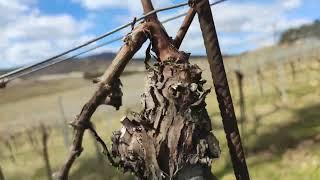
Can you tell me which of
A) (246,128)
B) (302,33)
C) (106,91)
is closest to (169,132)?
(106,91)

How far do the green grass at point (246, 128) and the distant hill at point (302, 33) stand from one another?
7.59 m

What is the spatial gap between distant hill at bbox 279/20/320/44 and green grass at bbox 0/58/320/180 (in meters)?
7.59

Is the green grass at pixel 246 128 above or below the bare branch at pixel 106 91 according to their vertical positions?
above

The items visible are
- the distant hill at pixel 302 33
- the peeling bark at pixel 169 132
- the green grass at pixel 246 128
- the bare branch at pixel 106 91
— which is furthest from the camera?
the distant hill at pixel 302 33

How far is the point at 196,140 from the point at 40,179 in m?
10.5

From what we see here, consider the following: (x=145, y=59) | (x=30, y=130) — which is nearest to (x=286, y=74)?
(x=30, y=130)

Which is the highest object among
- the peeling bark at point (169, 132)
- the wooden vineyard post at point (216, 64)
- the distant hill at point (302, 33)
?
the distant hill at point (302, 33)

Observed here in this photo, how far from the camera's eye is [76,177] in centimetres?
1176

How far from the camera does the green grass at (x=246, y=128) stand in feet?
34.0

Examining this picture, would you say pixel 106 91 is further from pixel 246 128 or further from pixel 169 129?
pixel 246 128

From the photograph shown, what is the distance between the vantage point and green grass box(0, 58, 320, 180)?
10375 mm

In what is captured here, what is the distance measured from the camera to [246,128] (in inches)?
530

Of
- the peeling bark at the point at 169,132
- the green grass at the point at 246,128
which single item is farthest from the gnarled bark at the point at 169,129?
the green grass at the point at 246,128

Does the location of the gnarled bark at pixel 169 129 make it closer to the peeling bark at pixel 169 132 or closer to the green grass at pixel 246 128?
the peeling bark at pixel 169 132
